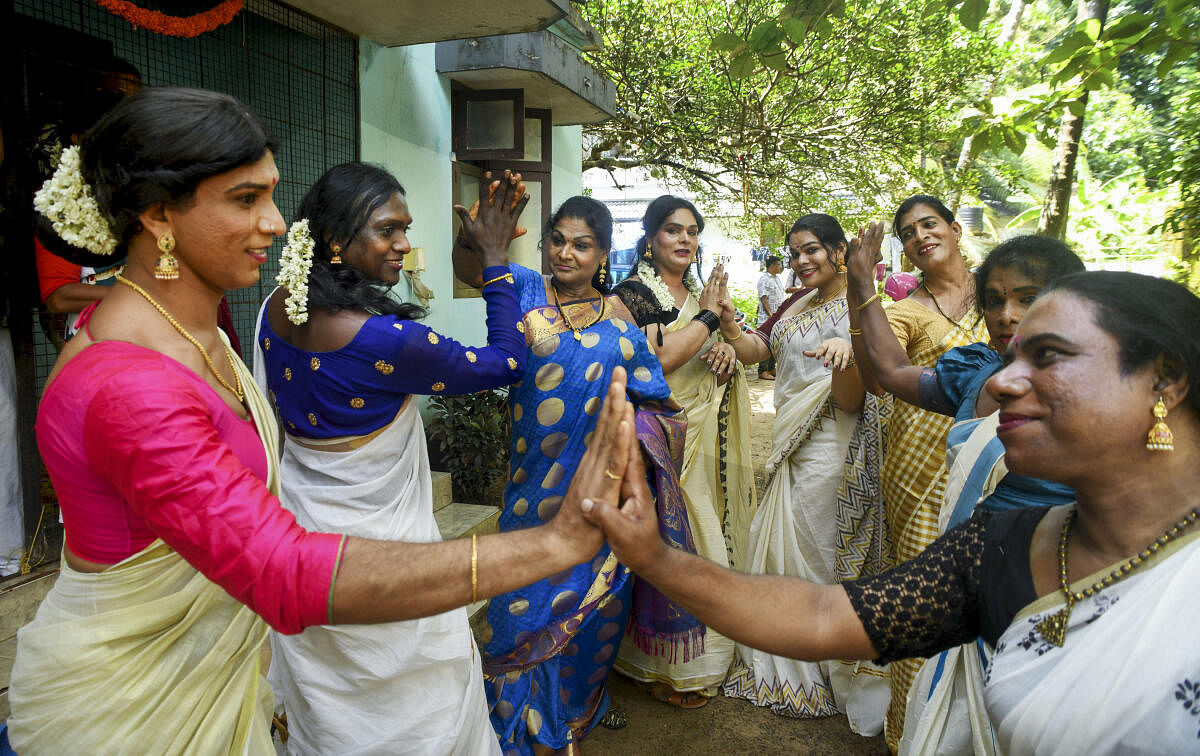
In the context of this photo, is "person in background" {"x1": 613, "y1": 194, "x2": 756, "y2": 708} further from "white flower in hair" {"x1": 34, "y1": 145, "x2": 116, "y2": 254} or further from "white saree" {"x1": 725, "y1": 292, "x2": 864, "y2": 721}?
"white flower in hair" {"x1": 34, "y1": 145, "x2": 116, "y2": 254}

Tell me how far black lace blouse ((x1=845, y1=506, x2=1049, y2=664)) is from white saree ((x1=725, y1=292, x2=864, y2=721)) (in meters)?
2.03

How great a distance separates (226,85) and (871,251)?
375cm

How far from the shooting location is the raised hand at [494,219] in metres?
2.47

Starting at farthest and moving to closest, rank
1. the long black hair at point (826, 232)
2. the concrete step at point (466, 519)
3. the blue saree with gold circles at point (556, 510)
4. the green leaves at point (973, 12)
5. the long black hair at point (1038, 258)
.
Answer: the concrete step at point (466, 519) < the long black hair at point (826, 232) < the blue saree with gold circles at point (556, 510) < the green leaves at point (973, 12) < the long black hair at point (1038, 258)

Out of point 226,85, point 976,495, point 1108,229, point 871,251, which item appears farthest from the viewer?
point 1108,229

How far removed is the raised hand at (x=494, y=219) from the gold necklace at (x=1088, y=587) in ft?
5.91

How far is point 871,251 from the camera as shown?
2.80 metres

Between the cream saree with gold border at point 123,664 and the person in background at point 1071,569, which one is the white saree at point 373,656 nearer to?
the cream saree with gold border at point 123,664

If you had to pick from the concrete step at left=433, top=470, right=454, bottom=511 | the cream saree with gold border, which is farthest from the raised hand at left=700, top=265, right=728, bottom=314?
the cream saree with gold border

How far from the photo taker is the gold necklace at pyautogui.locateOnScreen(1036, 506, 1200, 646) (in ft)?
3.95

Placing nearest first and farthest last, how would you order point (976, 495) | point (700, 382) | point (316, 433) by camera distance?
1. point (976, 495)
2. point (316, 433)
3. point (700, 382)

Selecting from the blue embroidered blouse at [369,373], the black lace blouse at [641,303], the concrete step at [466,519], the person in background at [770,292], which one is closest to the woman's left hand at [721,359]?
the black lace blouse at [641,303]

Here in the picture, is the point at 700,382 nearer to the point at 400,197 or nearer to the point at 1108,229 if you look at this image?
the point at 400,197

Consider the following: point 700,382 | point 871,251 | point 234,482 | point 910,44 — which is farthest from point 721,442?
point 910,44
